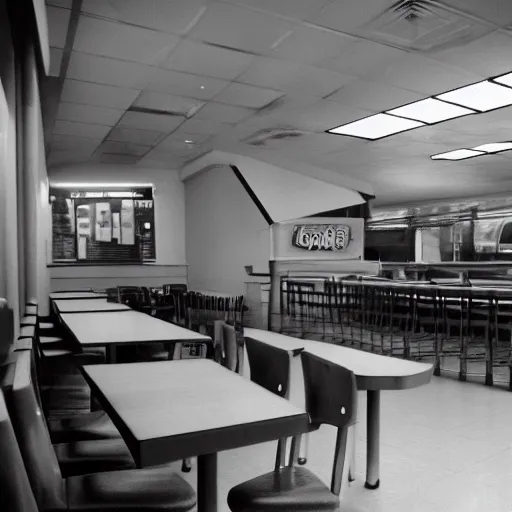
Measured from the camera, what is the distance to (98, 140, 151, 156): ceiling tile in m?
8.02

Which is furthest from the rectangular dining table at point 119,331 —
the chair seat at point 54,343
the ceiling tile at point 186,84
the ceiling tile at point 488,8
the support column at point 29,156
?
the ceiling tile at point 488,8

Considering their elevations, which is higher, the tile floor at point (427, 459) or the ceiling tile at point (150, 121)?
the ceiling tile at point (150, 121)

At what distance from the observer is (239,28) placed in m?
4.05

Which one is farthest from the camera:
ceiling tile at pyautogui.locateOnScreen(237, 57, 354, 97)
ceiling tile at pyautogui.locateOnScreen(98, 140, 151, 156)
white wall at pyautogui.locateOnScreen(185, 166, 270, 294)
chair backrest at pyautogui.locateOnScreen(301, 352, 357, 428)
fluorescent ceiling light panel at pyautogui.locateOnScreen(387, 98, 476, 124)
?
white wall at pyautogui.locateOnScreen(185, 166, 270, 294)

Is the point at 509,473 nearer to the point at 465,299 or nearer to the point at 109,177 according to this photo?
the point at 465,299

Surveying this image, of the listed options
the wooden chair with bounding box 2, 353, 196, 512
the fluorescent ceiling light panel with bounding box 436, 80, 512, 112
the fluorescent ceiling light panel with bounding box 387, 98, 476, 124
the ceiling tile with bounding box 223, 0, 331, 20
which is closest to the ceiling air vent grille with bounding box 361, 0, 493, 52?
the ceiling tile with bounding box 223, 0, 331, 20

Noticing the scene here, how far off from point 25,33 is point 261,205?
5.34 meters

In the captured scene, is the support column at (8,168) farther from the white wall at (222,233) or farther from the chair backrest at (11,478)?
the white wall at (222,233)

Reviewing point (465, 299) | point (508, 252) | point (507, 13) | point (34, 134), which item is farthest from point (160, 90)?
point (508, 252)

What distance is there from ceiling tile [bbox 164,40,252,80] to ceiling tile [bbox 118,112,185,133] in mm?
1630

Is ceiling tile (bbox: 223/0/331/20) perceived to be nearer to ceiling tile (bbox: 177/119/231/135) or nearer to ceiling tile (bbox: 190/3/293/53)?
ceiling tile (bbox: 190/3/293/53)

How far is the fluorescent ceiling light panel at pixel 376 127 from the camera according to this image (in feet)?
20.9

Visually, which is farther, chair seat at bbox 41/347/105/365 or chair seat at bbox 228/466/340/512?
chair seat at bbox 41/347/105/365

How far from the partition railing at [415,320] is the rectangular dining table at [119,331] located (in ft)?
10.4
